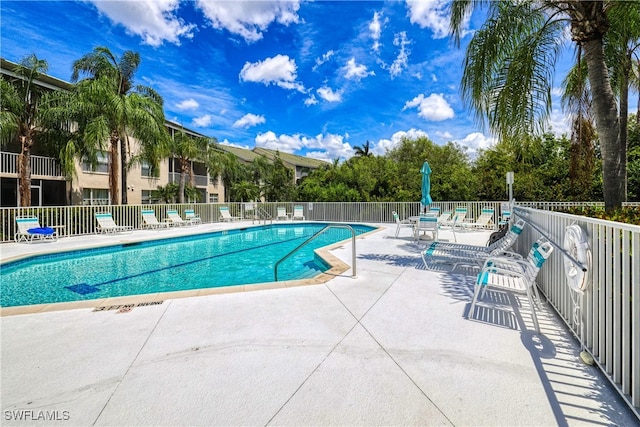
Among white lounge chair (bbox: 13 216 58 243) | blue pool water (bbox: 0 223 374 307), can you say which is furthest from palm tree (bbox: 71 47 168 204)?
blue pool water (bbox: 0 223 374 307)

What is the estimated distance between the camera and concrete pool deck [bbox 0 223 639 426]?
6.20ft

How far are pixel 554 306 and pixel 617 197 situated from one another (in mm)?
3505

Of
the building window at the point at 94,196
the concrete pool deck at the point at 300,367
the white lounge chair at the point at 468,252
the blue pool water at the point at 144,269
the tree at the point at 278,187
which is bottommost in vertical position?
the blue pool water at the point at 144,269

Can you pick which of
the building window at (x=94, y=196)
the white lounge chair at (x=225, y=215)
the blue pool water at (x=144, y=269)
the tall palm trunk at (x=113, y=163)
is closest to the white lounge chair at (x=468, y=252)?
the blue pool water at (x=144, y=269)

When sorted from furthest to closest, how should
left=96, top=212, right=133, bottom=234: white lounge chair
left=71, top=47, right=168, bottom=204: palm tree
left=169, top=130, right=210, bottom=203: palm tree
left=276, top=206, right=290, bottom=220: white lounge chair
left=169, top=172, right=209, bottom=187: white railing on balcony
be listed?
left=169, top=172, right=209, bottom=187: white railing on balcony < left=169, top=130, right=210, bottom=203: palm tree < left=276, top=206, right=290, bottom=220: white lounge chair < left=71, top=47, right=168, bottom=204: palm tree < left=96, top=212, right=133, bottom=234: white lounge chair

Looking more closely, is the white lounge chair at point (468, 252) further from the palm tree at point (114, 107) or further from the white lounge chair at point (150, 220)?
the palm tree at point (114, 107)

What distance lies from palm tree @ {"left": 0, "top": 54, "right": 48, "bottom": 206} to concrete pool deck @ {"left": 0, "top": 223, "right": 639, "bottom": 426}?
14304 mm

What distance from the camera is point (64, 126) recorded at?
1407cm

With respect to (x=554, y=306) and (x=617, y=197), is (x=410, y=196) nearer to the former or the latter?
(x=617, y=197)

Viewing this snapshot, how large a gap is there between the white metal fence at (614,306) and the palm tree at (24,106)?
18.1 meters

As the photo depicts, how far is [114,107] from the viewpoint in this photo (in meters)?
13.2

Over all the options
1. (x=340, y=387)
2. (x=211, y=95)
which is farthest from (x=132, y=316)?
(x=211, y=95)

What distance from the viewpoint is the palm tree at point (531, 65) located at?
5242 mm

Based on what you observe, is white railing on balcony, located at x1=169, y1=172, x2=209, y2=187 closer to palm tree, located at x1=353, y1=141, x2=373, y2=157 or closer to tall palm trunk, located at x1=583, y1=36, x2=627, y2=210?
palm tree, located at x1=353, y1=141, x2=373, y2=157
